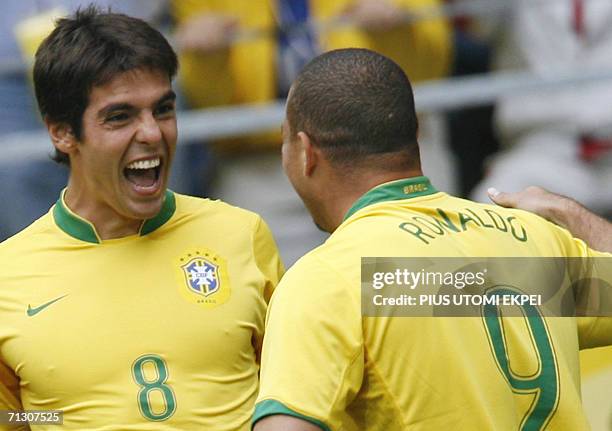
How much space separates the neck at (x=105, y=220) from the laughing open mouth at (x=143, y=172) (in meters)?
0.12

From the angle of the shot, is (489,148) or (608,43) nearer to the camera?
(608,43)

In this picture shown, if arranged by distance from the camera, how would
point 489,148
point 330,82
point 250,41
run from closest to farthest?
point 330,82, point 250,41, point 489,148

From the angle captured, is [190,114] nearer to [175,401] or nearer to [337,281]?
[175,401]

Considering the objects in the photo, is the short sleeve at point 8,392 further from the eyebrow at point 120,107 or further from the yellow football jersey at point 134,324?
the eyebrow at point 120,107

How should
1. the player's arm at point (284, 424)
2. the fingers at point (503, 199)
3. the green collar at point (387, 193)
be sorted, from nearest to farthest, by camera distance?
the player's arm at point (284, 424), the green collar at point (387, 193), the fingers at point (503, 199)

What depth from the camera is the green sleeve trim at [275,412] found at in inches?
138

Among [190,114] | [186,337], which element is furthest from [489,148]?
[186,337]

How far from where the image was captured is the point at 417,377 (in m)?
3.63

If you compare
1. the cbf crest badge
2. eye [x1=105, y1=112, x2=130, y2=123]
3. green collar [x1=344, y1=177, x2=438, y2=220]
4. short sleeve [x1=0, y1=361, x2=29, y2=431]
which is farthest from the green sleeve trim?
eye [x1=105, y1=112, x2=130, y2=123]

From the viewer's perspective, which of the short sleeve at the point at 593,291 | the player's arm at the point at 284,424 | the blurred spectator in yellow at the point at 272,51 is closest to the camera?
the player's arm at the point at 284,424

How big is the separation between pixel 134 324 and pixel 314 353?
0.85m

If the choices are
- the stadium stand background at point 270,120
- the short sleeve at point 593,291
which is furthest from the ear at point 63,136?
the stadium stand background at point 270,120

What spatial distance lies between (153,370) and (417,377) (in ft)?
2.96

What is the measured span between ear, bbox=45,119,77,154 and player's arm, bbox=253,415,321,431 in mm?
1310
